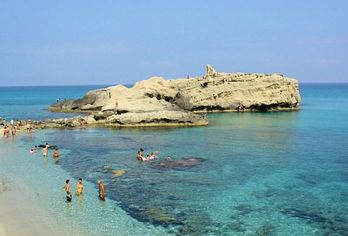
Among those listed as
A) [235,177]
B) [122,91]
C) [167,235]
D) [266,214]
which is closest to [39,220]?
[167,235]

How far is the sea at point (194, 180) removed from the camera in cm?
2319

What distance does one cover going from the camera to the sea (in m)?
23.2

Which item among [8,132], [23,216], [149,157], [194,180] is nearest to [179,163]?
[149,157]

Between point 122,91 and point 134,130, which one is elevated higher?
point 122,91

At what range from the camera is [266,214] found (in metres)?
24.4

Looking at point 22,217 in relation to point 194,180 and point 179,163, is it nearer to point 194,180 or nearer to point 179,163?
point 194,180

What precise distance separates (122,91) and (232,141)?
40.2 m

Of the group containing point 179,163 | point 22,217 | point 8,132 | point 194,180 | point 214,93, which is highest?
point 214,93

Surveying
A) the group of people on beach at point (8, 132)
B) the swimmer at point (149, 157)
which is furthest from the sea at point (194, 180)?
the group of people on beach at point (8, 132)

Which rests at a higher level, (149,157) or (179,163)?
(149,157)

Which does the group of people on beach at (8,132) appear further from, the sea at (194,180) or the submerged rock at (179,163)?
the submerged rock at (179,163)

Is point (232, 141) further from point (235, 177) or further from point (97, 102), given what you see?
point (97, 102)

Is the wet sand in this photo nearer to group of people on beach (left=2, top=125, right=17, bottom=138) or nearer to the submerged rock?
the submerged rock

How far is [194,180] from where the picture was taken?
105 ft
